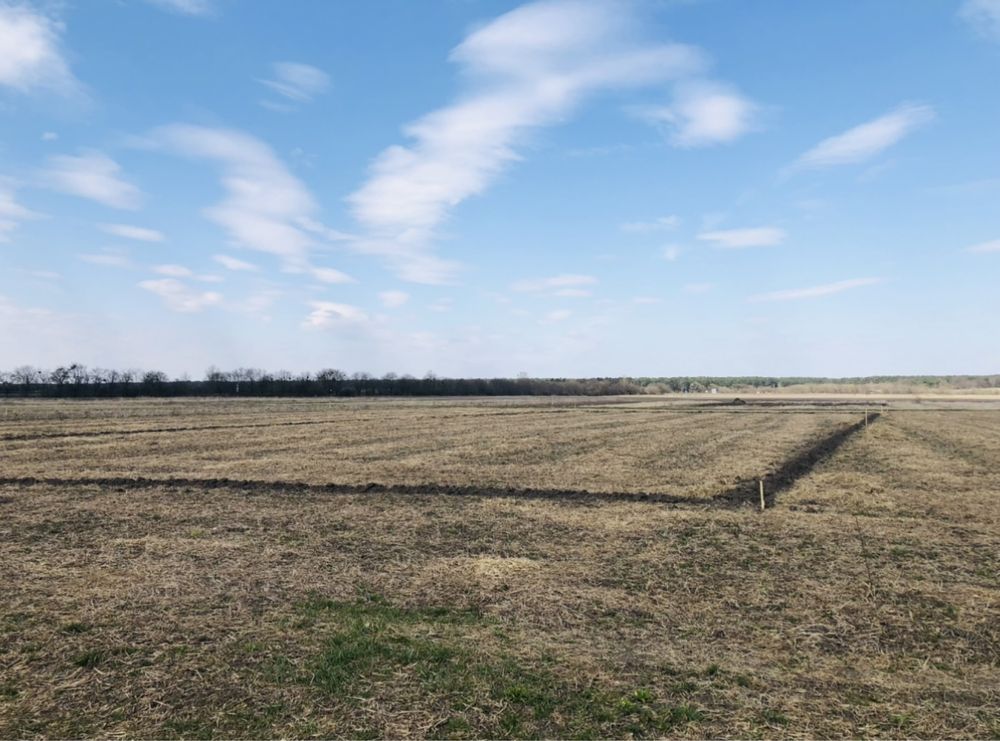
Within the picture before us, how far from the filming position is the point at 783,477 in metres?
18.9

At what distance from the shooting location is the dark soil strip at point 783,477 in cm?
1548

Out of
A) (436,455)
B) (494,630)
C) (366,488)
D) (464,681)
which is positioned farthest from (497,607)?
(436,455)

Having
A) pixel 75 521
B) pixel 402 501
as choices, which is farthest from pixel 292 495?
pixel 75 521

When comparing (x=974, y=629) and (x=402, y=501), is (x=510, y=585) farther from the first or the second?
(x=402, y=501)

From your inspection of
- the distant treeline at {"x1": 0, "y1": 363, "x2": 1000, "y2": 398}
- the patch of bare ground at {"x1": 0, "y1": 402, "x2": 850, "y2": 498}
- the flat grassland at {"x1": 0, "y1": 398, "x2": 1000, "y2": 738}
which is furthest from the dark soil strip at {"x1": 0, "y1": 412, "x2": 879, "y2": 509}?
the distant treeline at {"x1": 0, "y1": 363, "x2": 1000, "y2": 398}

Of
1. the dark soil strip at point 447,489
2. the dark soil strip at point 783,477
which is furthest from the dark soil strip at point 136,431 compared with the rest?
the dark soil strip at point 783,477

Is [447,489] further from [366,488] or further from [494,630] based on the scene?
[494,630]

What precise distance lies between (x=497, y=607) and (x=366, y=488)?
9.44 metres

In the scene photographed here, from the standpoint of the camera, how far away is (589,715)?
17.5 feet

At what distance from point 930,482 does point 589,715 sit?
16.5 metres

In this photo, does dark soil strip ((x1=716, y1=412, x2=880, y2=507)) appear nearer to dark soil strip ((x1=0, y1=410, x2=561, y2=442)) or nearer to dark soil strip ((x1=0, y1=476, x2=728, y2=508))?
dark soil strip ((x1=0, y1=476, x2=728, y2=508))

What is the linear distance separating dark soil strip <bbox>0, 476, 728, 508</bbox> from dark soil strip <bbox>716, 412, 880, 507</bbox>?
77 centimetres

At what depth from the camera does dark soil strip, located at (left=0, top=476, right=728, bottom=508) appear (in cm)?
1542

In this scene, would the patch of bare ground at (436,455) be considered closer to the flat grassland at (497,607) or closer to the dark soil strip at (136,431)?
the dark soil strip at (136,431)
